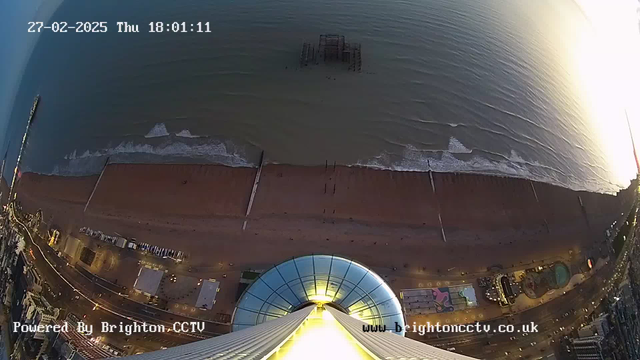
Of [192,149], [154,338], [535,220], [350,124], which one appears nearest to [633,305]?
[535,220]

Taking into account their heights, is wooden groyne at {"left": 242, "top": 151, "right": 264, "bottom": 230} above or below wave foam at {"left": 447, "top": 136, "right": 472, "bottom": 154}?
below

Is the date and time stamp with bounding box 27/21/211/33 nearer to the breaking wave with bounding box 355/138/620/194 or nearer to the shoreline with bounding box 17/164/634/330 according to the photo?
the shoreline with bounding box 17/164/634/330

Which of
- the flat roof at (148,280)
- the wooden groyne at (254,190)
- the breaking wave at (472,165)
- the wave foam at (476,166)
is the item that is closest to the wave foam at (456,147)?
the breaking wave at (472,165)

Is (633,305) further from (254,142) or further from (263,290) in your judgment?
(254,142)

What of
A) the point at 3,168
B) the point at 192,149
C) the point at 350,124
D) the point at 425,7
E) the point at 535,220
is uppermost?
the point at 425,7

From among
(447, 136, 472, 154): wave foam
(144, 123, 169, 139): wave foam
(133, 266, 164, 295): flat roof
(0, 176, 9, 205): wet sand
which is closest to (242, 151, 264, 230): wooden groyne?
(133, 266, 164, 295): flat roof

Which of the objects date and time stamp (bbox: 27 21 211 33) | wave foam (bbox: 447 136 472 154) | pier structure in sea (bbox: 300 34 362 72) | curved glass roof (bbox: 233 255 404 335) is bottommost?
curved glass roof (bbox: 233 255 404 335)

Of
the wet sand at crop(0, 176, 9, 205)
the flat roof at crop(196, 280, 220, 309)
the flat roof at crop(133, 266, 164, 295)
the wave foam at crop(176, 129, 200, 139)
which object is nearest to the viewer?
the flat roof at crop(196, 280, 220, 309)
